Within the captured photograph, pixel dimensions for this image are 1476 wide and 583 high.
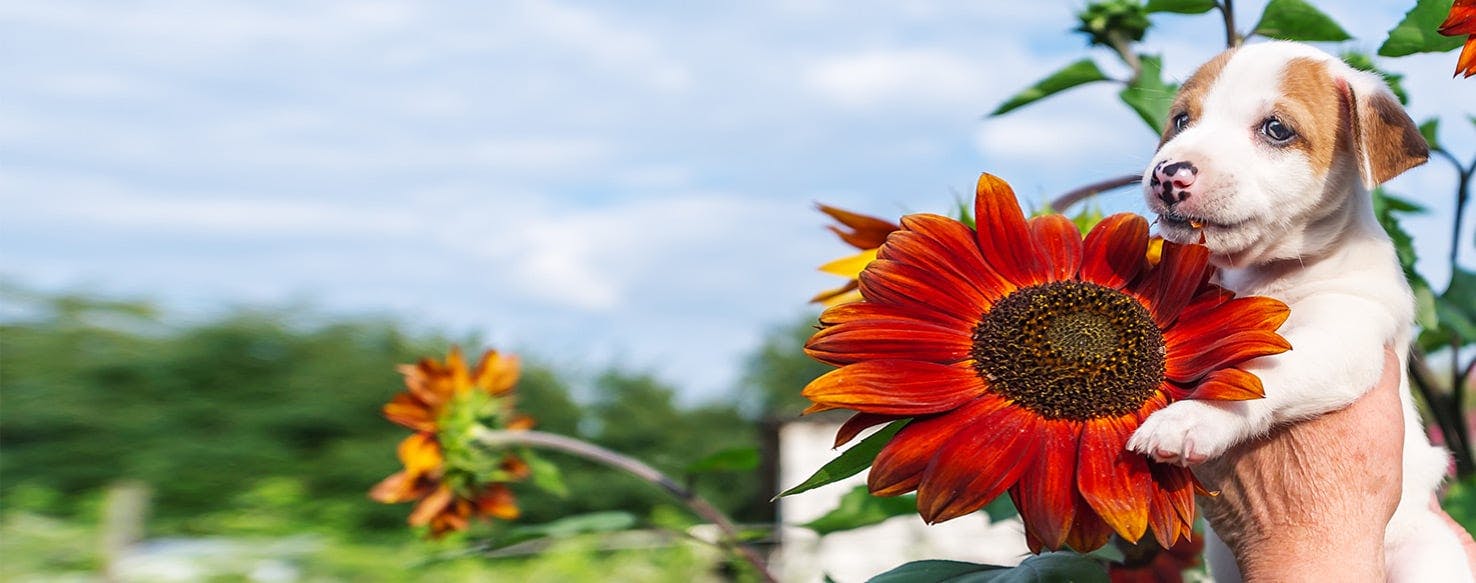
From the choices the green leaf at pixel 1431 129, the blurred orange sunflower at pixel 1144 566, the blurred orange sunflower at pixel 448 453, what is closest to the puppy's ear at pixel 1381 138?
the blurred orange sunflower at pixel 1144 566

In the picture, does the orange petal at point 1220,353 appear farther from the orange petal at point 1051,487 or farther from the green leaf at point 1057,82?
the green leaf at point 1057,82

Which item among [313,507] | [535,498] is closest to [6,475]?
[313,507]

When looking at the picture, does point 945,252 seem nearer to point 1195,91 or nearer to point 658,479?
point 1195,91

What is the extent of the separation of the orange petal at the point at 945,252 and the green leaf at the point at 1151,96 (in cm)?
24

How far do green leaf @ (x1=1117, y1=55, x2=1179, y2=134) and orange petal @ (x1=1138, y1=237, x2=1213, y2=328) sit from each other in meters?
0.22

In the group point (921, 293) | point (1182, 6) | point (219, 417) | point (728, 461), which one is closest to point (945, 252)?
point (921, 293)

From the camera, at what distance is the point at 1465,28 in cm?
49

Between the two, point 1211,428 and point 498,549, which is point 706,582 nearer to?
point 498,549

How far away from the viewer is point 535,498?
24.1ft

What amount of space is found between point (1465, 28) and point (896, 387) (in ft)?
0.91

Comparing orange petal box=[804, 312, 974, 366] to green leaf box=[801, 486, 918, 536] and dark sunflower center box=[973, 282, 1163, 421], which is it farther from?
green leaf box=[801, 486, 918, 536]

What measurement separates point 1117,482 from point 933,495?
0.06 meters

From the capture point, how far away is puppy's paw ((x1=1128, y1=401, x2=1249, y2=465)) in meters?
0.41

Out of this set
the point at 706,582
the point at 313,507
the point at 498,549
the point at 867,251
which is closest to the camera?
the point at 867,251
